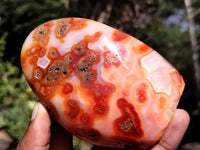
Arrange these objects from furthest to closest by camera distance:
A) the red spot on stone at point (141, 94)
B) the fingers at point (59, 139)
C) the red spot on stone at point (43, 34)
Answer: the fingers at point (59, 139) < the red spot on stone at point (43, 34) < the red spot on stone at point (141, 94)

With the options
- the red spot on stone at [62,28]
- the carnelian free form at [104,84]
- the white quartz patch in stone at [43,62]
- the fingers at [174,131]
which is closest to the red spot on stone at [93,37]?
the carnelian free form at [104,84]

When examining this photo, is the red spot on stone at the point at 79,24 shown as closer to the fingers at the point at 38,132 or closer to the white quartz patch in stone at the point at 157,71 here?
the white quartz patch in stone at the point at 157,71

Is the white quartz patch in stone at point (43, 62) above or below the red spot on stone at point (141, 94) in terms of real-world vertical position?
above

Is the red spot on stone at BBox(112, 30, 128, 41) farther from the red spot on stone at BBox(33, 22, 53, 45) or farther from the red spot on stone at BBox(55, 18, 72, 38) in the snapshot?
the red spot on stone at BBox(33, 22, 53, 45)

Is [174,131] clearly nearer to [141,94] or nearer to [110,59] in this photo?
[141,94]

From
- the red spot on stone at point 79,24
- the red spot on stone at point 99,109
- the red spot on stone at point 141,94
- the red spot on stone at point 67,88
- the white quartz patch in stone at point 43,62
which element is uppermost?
the red spot on stone at point 79,24

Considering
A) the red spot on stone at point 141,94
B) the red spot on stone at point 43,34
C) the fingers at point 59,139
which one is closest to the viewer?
the red spot on stone at point 141,94

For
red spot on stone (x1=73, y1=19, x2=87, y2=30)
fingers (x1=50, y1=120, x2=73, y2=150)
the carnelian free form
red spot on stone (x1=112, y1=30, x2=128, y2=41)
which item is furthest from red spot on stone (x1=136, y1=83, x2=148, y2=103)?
fingers (x1=50, y1=120, x2=73, y2=150)

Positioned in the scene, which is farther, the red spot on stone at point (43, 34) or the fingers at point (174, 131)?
the red spot on stone at point (43, 34)

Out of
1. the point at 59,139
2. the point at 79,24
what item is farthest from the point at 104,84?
the point at 59,139
